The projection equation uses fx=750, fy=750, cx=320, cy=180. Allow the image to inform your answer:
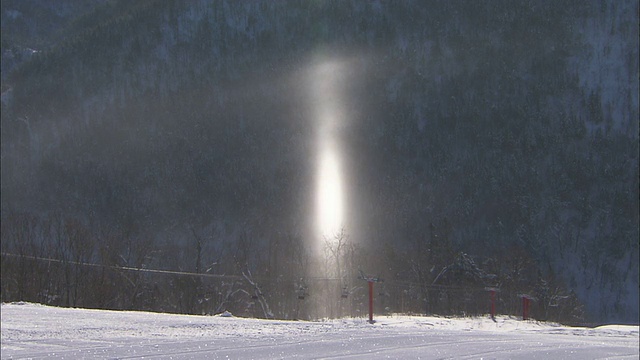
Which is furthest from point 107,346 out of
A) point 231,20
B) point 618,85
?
point 231,20

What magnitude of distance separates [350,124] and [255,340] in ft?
186

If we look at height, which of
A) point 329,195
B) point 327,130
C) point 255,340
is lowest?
point 255,340

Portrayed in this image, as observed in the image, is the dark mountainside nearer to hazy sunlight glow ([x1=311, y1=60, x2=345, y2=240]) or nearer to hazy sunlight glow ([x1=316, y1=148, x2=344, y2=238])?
hazy sunlight glow ([x1=311, y1=60, x2=345, y2=240])

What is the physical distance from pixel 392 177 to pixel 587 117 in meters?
15.6

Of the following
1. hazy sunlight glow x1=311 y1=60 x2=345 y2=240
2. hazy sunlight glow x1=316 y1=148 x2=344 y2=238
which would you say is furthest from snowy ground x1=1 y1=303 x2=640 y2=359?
hazy sunlight glow x1=311 y1=60 x2=345 y2=240

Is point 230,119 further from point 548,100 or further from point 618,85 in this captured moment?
point 618,85

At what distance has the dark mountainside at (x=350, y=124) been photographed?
51688mm

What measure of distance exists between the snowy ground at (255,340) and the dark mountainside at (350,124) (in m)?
35.5

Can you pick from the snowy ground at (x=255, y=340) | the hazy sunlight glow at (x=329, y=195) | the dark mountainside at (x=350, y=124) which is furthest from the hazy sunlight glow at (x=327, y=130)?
the snowy ground at (x=255, y=340)

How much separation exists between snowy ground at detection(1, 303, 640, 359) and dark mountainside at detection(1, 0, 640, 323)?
35.5 meters

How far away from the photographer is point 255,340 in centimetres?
684

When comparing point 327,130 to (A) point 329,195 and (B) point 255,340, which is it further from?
(B) point 255,340

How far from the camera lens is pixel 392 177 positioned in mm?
57844

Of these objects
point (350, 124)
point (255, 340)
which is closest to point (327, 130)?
point (350, 124)
